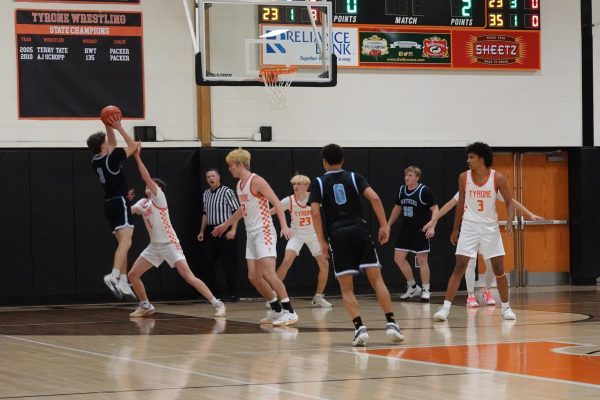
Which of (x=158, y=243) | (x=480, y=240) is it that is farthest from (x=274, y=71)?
(x=480, y=240)

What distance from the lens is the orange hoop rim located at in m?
16.8

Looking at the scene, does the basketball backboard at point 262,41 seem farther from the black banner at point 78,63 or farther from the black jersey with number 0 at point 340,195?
the black jersey with number 0 at point 340,195

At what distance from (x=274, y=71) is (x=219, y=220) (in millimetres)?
2566

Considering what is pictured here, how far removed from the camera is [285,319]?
42.6ft

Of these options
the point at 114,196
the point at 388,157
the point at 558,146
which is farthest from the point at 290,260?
the point at 558,146

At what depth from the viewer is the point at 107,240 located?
1819 centimetres

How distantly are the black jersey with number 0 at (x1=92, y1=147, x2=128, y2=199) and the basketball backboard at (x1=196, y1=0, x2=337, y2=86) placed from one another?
9.87 ft

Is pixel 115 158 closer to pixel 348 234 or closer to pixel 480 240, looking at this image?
pixel 348 234

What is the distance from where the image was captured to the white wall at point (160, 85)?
59.3ft

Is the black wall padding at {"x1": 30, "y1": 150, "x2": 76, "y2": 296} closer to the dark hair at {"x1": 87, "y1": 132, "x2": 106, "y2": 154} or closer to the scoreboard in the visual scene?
the dark hair at {"x1": 87, "y1": 132, "x2": 106, "y2": 154}

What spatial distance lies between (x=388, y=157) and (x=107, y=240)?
512 centimetres

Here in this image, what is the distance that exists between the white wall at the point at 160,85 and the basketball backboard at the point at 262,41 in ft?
2.71

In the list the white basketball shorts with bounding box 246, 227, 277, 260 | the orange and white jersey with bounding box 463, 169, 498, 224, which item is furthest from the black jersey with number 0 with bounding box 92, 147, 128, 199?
the orange and white jersey with bounding box 463, 169, 498, 224

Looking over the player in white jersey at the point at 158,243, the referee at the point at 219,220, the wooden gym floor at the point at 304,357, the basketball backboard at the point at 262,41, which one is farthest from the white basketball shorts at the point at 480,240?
the referee at the point at 219,220
